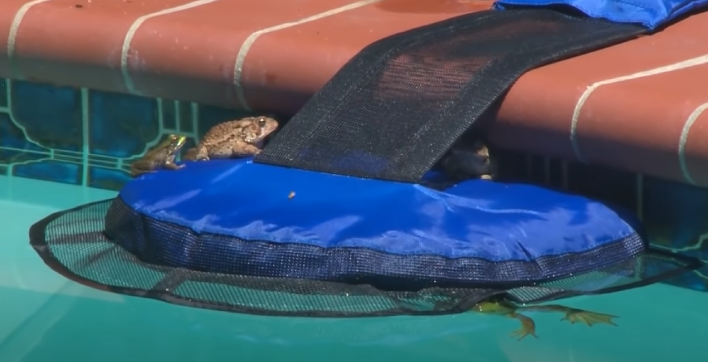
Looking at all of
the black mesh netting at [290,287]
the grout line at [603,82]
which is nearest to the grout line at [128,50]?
the black mesh netting at [290,287]

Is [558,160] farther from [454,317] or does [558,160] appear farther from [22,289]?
[22,289]

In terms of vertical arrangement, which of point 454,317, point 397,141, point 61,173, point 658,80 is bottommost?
point 61,173

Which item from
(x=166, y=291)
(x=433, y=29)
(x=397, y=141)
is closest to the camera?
(x=166, y=291)

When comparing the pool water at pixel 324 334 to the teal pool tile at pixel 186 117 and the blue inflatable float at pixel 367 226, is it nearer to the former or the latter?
the blue inflatable float at pixel 367 226

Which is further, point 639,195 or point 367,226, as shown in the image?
point 639,195

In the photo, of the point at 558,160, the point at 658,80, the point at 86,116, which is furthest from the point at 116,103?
the point at 658,80

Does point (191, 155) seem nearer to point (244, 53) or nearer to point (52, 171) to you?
point (244, 53)

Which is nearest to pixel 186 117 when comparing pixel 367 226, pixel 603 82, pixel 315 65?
pixel 315 65
